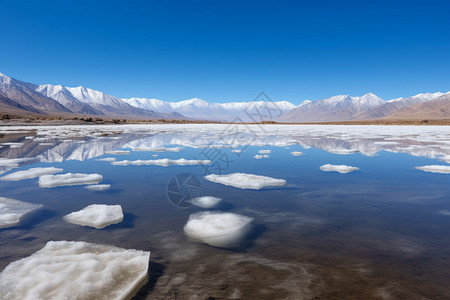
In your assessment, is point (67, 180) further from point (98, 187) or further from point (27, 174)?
point (27, 174)

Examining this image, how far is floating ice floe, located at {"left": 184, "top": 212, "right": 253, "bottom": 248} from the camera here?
3279 mm

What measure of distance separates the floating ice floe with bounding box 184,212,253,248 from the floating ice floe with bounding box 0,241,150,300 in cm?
83

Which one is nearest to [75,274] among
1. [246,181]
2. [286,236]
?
[286,236]

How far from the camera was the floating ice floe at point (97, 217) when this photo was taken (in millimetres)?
3738

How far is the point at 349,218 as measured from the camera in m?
4.05

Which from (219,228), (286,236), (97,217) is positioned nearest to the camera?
(286,236)

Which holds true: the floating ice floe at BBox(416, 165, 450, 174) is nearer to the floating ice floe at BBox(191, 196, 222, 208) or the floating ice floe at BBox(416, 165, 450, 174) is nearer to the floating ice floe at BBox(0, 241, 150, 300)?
the floating ice floe at BBox(191, 196, 222, 208)

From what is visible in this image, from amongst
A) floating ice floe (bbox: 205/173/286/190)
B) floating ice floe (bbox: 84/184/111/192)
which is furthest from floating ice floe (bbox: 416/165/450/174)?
floating ice floe (bbox: 84/184/111/192)

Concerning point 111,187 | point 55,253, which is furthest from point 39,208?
point 55,253

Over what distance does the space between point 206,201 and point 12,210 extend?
9.66 feet

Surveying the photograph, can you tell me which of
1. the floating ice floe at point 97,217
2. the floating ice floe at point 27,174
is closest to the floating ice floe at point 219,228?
the floating ice floe at point 97,217

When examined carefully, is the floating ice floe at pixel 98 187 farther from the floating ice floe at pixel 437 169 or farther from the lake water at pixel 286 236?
the floating ice floe at pixel 437 169

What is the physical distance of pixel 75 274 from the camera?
2426mm

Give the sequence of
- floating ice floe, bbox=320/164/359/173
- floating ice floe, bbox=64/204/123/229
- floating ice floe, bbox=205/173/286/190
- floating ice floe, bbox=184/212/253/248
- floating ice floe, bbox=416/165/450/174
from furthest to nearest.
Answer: floating ice floe, bbox=320/164/359/173, floating ice floe, bbox=416/165/450/174, floating ice floe, bbox=205/173/286/190, floating ice floe, bbox=64/204/123/229, floating ice floe, bbox=184/212/253/248
